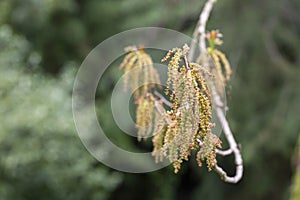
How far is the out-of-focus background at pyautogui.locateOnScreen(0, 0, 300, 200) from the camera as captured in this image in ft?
11.9

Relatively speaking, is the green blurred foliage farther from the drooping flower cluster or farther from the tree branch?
the drooping flower cluster

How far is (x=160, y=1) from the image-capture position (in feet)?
13.2

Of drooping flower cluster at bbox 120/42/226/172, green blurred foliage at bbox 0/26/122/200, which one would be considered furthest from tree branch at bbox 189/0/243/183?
green blurred foliage at bbox 0/26/122/200

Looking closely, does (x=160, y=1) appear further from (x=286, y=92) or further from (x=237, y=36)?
(x=286, y=92)

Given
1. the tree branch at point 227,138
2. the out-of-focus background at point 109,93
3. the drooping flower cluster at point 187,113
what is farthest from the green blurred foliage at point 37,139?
the drooping flower cluster at point 187,113

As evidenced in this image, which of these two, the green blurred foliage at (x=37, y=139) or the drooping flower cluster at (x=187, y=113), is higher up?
the green blurred foliage at (x=37, y=139)

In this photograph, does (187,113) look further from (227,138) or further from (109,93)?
(109,93)

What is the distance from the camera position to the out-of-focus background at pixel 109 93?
3621 millimetres

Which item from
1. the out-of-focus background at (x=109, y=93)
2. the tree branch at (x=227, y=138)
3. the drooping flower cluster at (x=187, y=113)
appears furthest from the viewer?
the out-of-focus background at (x=109, y=93)

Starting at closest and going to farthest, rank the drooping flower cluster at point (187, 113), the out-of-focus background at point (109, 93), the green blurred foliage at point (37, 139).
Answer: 1. the drooping flower cluster at point (187, 113)
2. the green blurred foliage at point (37, 139)
3. the out-of-focus background at point (109, 93)

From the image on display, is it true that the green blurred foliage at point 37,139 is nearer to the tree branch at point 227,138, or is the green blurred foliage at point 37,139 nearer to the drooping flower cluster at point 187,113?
the tree branch at point 227,138

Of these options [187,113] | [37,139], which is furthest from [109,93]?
[187,113]

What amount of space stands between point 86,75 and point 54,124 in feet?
3.11

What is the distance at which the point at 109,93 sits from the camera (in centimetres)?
436
